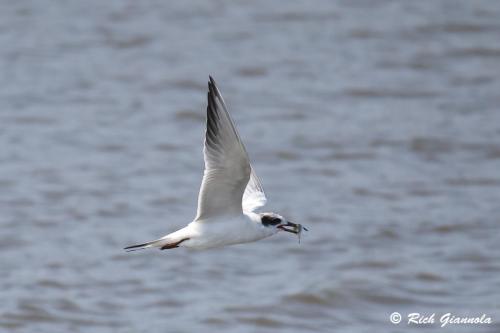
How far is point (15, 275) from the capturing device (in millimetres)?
10539

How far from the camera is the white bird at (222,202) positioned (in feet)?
21.4

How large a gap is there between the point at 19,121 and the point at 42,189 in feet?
4.71

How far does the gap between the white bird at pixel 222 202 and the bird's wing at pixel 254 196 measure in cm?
32

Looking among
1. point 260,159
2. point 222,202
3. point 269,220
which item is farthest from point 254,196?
point 260,159

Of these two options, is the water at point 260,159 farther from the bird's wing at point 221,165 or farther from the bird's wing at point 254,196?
the bird's wing at point 221,165

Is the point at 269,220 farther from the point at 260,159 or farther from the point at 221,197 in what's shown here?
the point at 260,159

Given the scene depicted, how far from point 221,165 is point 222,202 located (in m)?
0.31

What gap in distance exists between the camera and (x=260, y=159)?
41.5ft

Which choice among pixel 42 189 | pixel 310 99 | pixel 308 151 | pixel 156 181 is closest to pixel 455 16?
pixel 310 99

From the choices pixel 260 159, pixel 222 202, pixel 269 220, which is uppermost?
pixel 222 202

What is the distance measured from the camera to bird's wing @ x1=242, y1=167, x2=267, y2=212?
7.50 metres
